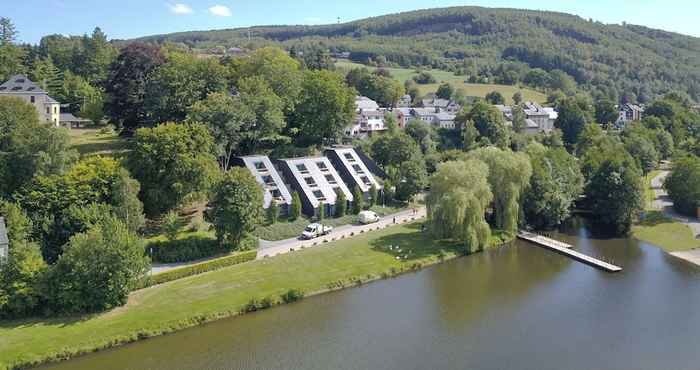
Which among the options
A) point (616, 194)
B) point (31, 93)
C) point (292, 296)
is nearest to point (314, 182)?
point (292, 296)

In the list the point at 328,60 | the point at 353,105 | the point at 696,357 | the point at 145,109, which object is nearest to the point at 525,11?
the point at 328,60

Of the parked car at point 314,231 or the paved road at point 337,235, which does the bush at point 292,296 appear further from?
the parked car at point 314,231

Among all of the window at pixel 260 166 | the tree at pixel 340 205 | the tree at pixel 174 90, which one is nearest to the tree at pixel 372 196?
the tree at pixel 340 205

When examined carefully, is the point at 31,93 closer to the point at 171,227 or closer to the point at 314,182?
the point at 171,227

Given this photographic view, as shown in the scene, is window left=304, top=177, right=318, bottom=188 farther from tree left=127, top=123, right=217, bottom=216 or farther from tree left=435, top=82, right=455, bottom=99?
tree left=435, top=82, right=455, bottom=99

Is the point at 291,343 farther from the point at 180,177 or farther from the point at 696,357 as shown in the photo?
the point at 696,357

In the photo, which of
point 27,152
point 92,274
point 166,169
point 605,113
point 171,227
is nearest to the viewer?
point 92,274
